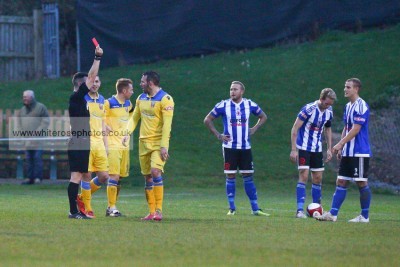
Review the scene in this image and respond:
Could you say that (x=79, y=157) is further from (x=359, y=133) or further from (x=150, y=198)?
(x=359, y=133)

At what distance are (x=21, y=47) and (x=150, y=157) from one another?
20.7 meters

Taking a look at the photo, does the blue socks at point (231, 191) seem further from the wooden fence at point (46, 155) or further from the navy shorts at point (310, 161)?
the wooden fence at point (46, 155)

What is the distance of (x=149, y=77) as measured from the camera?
1495 centimetres

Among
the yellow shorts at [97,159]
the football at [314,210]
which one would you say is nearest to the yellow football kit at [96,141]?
the yellow shorts at [97,159]

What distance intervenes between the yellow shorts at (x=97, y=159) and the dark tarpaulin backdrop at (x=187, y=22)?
1843cm

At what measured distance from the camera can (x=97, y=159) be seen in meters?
15.6

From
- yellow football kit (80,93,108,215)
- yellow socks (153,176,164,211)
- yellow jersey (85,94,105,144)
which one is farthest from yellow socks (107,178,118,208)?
yellow socks (153,176,164,211)

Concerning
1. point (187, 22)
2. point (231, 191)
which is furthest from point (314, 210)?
point (187, 22)

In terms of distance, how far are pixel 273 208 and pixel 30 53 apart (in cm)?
1821

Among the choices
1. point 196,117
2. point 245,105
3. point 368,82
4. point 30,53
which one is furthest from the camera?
point 30,53

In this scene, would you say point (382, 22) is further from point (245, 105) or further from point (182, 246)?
point (182, 246)

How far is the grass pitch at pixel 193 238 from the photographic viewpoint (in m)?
10.0

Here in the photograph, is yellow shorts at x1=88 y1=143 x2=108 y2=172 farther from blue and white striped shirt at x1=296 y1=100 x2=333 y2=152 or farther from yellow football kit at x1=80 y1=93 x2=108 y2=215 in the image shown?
blue and white striped shirt at x1=296 y1=100 x2=333 y2=152

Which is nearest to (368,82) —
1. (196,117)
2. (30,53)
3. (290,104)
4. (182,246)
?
→ (290,104)
